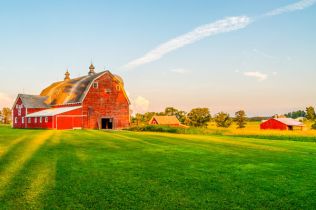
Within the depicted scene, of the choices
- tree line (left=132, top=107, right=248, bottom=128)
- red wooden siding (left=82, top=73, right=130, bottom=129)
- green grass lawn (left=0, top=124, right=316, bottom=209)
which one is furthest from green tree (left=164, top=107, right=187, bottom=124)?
green grass lawn (left=0, top=124, right=316, bottom=209)

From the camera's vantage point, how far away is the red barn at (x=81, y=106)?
4854 centimetres

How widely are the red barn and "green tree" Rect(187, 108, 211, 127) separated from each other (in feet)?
95.9

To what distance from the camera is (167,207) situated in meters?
5.77

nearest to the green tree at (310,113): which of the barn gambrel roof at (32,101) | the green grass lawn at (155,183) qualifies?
the barn gambrel roof at (32,101)

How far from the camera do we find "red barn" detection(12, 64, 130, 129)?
159 ft

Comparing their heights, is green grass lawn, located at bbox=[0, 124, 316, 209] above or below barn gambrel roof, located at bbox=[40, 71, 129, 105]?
below

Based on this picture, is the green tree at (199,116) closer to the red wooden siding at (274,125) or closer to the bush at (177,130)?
the red wooden siding at (274,125)

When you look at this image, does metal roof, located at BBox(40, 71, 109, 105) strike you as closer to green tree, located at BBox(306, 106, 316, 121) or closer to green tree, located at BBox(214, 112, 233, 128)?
green tree, located at BBox(214, 112, 233, 128)

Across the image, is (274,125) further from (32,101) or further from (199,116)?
(32,101)

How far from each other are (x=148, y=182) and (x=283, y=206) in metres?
3.39

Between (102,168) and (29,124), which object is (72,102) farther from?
(102,168)

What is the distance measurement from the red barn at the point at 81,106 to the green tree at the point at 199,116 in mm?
29232

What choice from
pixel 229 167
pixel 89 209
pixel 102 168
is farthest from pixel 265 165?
pixel 89 209

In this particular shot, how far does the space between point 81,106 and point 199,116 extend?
39.0m
